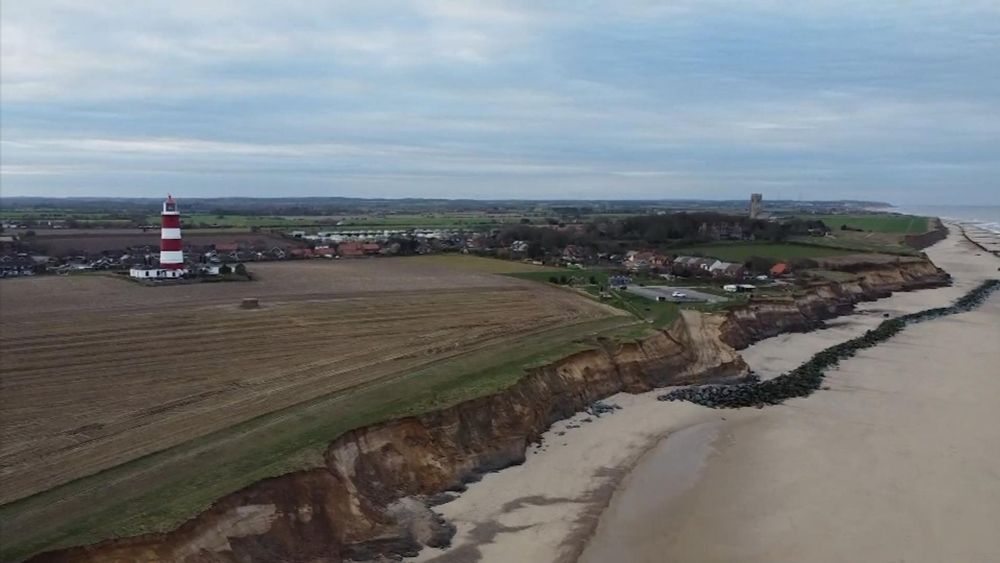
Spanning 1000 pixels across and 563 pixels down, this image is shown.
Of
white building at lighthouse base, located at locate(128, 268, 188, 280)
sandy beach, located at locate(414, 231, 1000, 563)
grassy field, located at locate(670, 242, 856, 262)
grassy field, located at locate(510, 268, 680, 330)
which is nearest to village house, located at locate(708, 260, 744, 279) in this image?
grassy field, located at locate(510, 268, 680, 330)

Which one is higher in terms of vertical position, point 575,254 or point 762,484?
point 575,254

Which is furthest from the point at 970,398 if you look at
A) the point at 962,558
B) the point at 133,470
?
the point at 133,470

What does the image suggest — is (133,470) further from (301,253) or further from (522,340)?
(301,253)

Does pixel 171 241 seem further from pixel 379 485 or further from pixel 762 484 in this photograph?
pixel 762 484

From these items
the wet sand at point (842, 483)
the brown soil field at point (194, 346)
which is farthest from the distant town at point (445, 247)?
the wet sand at point (842, 483)

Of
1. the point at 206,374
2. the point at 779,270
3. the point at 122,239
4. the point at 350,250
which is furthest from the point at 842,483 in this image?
the point at 122,239
